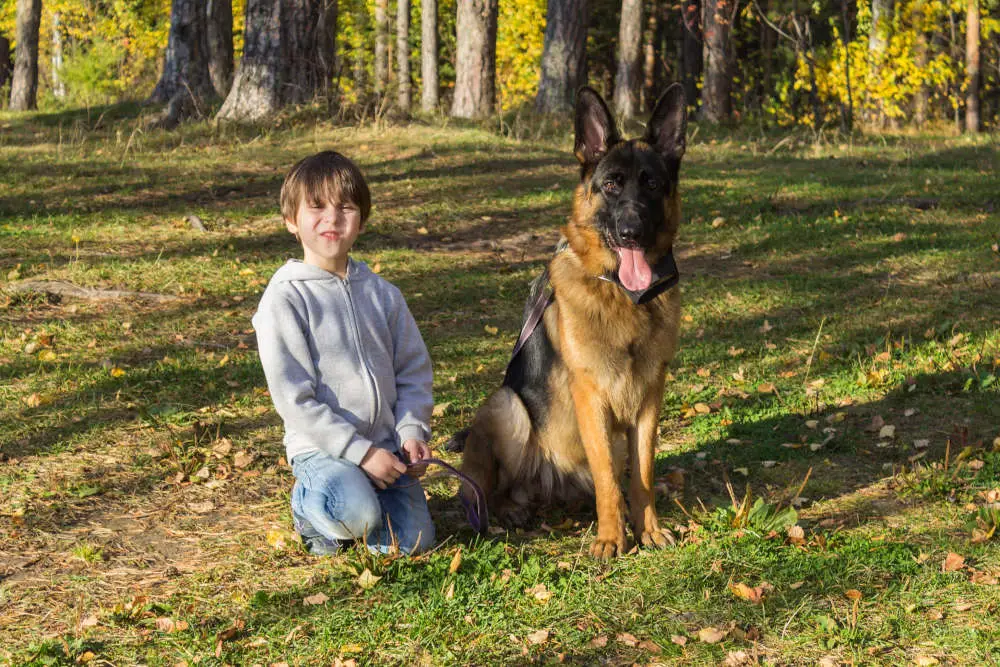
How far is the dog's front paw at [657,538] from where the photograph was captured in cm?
418

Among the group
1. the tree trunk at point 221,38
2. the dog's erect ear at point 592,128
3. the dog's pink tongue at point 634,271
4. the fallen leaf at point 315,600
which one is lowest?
the fallen leaf at point 315,600

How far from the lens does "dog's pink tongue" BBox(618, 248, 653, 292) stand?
13.8 ft

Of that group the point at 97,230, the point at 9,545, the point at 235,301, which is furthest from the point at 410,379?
the point at 97,230

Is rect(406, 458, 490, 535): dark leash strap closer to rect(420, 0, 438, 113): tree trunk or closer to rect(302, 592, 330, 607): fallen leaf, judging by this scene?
rect(302, 592, 330, 607): fallen leaf

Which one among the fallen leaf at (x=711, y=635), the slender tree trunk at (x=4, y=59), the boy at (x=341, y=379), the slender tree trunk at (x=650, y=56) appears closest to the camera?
the fallen leaf at (x=711, y=635)

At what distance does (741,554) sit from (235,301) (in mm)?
A: 5188

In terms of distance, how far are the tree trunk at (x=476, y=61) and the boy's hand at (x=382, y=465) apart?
44.1 ft

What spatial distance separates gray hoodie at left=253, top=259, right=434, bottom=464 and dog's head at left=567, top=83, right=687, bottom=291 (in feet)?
3.01

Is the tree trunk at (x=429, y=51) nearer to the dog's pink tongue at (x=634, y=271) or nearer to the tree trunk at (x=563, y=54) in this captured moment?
the tree trunk at (x=563, y=54)

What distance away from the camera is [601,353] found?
4.16 meters

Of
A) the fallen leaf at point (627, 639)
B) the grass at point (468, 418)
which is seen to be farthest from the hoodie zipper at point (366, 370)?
the fallen leaf at point (627, 639)

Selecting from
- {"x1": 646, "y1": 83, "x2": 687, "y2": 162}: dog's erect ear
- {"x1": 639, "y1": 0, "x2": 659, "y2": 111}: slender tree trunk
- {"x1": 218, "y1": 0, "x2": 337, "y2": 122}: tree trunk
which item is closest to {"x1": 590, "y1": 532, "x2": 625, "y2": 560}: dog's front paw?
{"x1": 646, "y1": 83, "x2": 687, "y2": 162}: dog's erect ear

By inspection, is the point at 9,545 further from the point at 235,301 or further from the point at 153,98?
the point at 153,98

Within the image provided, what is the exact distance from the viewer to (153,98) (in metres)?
16.0
